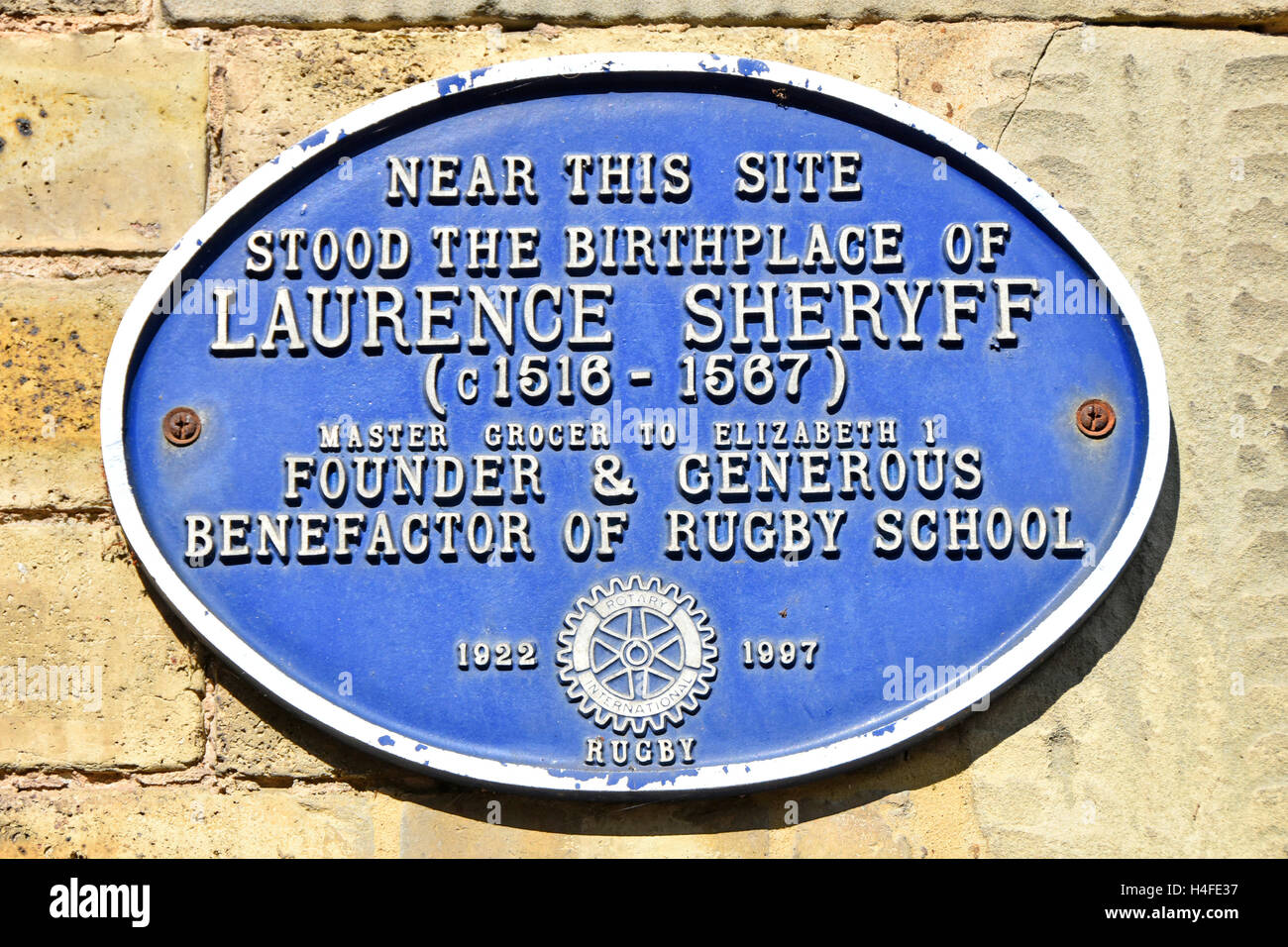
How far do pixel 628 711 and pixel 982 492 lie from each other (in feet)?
2.90

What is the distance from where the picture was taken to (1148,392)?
3320 mm

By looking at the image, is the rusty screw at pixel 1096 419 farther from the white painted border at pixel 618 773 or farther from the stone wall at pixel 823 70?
the stone wall at pixel 823 70

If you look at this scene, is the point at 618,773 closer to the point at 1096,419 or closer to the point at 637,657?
the point at 637,657

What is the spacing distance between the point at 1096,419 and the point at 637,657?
1.11 m

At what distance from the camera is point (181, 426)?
132 inches

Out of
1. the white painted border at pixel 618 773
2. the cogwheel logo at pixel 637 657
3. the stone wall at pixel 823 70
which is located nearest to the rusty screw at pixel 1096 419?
the white painted border at pixel 618 773

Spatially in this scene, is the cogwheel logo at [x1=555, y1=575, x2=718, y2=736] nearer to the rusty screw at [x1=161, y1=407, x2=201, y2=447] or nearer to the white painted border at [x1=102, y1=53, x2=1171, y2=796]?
the white painted border at [x1=102, y1=53, x2=1171, y2=796]

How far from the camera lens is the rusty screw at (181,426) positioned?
3348 millimetres

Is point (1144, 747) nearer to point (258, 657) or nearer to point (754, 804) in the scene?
point (754, 804)

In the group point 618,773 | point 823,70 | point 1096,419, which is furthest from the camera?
point 823,70

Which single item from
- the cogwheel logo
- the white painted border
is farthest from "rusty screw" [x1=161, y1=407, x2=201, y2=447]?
the cogwheel logo

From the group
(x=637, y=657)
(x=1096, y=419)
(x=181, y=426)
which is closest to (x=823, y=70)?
(x=1096, y=419)

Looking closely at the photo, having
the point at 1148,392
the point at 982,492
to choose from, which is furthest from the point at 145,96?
the point at 1148,392

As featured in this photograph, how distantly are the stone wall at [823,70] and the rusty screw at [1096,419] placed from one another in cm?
21
